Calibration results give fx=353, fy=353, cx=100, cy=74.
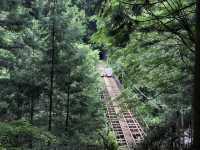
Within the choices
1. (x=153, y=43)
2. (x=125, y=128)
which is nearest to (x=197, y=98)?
(x=153, y=43)

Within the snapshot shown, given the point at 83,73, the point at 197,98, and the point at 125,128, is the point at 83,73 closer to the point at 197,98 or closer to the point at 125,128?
the point at 125,128

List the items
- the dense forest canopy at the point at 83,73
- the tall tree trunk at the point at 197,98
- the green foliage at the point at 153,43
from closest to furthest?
the tall tree trunk at the point at 197,98 < the green foliage at the point at 153,43 < the dense forest canopy at the point at 83,73

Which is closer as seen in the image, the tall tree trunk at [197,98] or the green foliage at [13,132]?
the tall tree trunk at [197,98]

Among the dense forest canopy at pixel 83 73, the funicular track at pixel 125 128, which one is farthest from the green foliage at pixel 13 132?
the funicular track at pixel 125 128

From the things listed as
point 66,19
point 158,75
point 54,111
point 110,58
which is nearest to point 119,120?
point 54,111

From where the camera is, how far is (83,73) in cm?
1650

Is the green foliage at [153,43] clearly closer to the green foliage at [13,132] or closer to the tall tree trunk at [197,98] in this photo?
the tall tree trunk at [197,98]

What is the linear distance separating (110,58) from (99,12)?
2133 millimetres

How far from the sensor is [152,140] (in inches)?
287

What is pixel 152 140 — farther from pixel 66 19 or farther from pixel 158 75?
pixel 66 19

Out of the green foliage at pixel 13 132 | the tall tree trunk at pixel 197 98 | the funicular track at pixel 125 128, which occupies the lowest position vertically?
the funicular track at pixel 125 128

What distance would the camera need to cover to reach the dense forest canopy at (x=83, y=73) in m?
6.32

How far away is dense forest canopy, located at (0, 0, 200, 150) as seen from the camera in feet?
20.7

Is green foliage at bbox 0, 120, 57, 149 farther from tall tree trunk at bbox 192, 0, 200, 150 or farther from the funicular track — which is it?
the funicular track
